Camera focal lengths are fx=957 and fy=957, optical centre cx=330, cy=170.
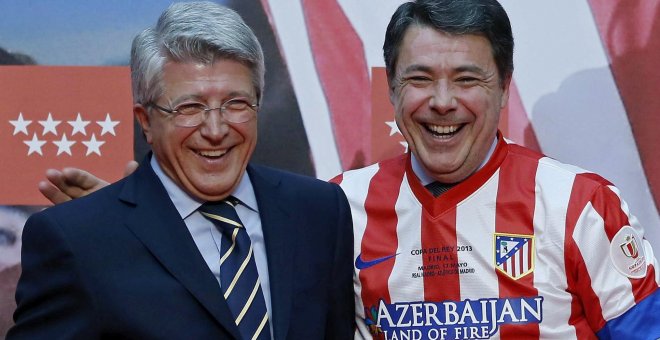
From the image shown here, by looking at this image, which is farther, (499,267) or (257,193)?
(499,267)

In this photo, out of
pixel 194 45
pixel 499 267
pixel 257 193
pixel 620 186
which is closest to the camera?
pixel 194 45

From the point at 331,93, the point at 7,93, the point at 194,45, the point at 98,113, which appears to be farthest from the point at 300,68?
the point at 194,45

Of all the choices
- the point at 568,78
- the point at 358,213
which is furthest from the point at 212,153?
the point at 568,78

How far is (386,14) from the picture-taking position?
2633mm

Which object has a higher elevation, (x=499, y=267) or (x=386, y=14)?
(x=386, y=14)

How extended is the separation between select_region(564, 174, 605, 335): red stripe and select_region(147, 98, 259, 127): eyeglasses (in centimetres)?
74

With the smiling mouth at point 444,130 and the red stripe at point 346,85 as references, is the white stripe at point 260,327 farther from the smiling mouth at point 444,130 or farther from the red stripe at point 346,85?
the red stripe at point 346,85

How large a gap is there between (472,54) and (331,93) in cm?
67

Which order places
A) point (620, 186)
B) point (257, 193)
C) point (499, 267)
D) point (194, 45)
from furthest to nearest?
point (620, 186)
point (499, 267)
point (257, 193)
point (194, 45)

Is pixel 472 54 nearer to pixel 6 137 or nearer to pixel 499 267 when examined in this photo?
pixel 499 267

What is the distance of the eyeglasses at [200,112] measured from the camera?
172cm

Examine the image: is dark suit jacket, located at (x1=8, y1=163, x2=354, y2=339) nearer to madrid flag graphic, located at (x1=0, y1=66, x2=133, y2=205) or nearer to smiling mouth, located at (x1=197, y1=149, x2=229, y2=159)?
smiling mouth, located at (x1=197, y1=149, x2=229, y2=159)

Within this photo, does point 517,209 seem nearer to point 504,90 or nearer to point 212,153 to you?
point 504,90

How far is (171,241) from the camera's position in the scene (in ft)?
5.55
